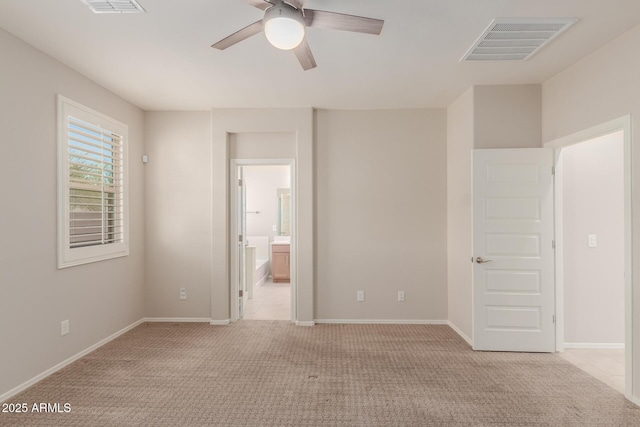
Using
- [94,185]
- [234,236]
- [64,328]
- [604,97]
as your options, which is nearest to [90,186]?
[94,185]

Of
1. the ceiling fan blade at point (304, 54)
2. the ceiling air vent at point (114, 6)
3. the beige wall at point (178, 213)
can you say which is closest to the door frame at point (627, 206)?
the ceiling fan blade at point (304, 54)

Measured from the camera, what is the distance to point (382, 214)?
449 centimetres

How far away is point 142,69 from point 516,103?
3.75 m

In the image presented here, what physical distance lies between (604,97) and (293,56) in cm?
258

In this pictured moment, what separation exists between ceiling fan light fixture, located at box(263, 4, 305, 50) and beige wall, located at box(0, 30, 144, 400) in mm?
2174

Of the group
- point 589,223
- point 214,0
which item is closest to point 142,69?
point 214,0

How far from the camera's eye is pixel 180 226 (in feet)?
15.0

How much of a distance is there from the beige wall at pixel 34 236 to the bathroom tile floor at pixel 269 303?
1912mm

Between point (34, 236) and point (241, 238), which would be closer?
point (34, 236)

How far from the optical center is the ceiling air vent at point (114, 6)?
2.22 m

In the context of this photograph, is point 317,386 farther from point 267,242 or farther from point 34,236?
point 267,242

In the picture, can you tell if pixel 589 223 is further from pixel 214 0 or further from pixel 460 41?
pixel 214 0

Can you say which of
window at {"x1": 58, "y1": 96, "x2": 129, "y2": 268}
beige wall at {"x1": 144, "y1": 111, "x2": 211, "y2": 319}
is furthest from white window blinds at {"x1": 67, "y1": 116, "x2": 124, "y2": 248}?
beige wall at {"x1": 144, "y1": 111, "x2": 211, "y2": 319}

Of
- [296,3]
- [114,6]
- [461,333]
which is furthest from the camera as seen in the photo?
[461,333]
